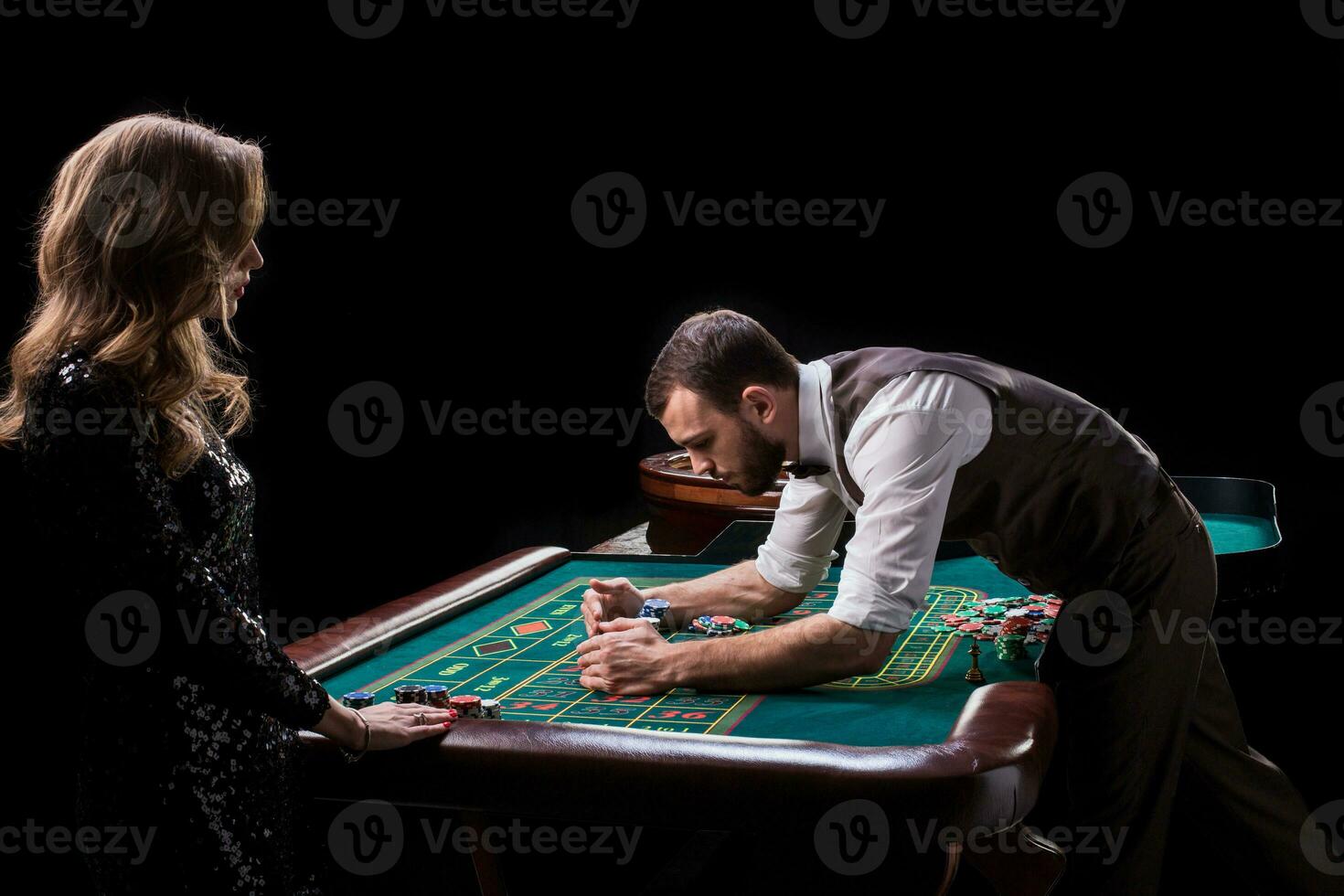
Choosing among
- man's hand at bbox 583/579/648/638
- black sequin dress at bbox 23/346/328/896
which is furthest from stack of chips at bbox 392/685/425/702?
man's hand at bbox 583/579/648/638

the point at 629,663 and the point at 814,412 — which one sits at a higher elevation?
the point at 814,412

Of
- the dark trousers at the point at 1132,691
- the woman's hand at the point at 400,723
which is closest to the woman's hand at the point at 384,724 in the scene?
the woman's hand at the point at 400,723

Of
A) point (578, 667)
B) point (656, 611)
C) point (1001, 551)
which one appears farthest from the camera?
point (656, 611)

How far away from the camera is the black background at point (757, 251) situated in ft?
14.3

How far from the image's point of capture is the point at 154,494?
5.06ft

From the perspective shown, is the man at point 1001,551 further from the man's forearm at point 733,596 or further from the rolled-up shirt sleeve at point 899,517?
the man's forearm at point 733,596

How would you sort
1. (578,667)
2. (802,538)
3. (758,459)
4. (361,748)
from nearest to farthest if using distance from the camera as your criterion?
(361,748), (578,667), (758,459), (802,538)

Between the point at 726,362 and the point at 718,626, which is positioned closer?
the point at 726,362

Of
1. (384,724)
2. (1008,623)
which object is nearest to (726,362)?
(1008,623)

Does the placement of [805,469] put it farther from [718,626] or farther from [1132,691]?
[1132,691]

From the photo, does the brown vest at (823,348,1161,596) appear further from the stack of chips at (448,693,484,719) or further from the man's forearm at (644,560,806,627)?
the stack of chips at (448,693,484,719)

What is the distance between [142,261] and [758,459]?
1.45 metres

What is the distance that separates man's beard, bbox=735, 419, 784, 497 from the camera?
2662mm

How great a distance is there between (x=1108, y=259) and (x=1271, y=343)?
93cm
